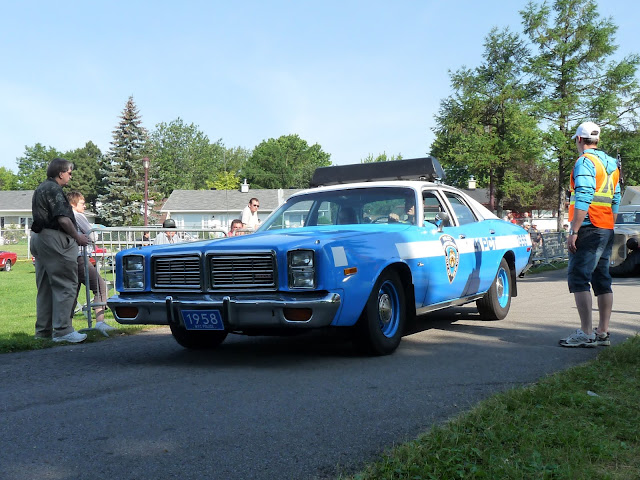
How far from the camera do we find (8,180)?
132250 mm

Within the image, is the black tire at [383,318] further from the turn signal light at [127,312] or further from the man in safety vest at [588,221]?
the turn signal light at [127,312]

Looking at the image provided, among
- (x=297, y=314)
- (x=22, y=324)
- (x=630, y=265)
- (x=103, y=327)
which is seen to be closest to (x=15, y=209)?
(x=630, y=265)

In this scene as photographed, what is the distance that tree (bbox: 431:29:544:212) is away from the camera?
4447cm

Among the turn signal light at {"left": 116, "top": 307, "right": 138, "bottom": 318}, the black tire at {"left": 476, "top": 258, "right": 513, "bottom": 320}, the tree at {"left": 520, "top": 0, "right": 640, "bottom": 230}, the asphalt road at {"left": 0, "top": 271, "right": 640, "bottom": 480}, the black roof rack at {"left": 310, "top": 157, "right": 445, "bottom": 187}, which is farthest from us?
the tree at {"left": 520, "top": 0, "right": 640, "bottom": 230}

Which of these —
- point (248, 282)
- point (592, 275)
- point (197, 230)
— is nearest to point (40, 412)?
point (248, 282)

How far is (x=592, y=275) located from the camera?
6.89 meters

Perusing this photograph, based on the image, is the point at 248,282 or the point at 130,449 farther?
the point at 248,282

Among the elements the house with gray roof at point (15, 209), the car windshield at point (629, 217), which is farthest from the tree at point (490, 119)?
the house with gray roof at point (15, 209)

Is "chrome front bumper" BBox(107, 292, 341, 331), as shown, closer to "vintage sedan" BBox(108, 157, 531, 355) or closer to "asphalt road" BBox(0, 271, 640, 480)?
"vintage sedan" BBox(108, 157, 531, 355)

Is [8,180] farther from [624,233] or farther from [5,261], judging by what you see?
[624,233]

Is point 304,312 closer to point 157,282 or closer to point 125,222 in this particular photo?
point 157,282

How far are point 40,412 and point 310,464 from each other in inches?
78.5

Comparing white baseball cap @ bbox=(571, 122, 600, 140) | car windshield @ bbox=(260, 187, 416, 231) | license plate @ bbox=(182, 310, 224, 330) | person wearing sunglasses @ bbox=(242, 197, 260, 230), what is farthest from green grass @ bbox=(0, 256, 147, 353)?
white baseball cap @ bbox=(571, 122, 600, 140)

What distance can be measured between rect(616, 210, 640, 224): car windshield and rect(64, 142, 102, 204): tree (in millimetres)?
86018
